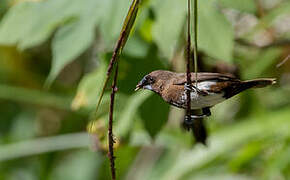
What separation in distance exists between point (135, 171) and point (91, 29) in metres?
1.67

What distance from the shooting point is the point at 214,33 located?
162 centimetres

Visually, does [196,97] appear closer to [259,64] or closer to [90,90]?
[90,90]

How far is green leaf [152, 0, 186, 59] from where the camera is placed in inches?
64.7

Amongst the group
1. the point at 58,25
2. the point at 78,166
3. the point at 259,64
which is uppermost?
the point at 58,25

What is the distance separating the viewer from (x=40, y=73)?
3.63m

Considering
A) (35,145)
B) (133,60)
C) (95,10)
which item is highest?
(95,10)

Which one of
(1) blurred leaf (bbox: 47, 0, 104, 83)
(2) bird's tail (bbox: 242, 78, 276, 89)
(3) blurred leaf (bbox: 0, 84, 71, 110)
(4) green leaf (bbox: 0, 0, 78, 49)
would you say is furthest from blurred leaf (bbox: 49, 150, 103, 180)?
(2) bird's tail (bbox: 242, 78, 276, 89)

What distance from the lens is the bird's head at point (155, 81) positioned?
99 cm

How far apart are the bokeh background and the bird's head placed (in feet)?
0.40

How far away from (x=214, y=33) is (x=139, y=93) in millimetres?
343

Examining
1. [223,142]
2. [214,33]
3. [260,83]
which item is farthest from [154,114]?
[223,142]

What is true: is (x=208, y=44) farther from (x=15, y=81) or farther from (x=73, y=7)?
(x=15, y=81)

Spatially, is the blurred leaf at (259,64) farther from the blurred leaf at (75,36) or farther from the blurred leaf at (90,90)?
the blurred leaf at (75,36)

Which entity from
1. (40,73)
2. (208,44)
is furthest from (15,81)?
(208,44)
